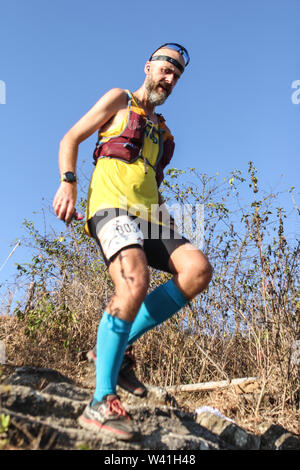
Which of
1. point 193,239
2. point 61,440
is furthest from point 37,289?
point 61,440

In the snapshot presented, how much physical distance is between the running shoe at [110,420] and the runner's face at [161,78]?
1.85 m

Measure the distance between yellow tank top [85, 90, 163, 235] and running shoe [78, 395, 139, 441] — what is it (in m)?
1.01

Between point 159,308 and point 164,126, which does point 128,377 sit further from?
point 164,126

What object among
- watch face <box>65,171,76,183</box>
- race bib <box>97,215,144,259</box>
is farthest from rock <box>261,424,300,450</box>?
watch face <box>65,171,76,183</box>

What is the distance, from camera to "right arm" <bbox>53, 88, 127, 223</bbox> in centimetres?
248

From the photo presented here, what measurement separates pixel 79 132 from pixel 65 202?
0.48 metres

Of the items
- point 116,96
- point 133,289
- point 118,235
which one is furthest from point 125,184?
point 133,289

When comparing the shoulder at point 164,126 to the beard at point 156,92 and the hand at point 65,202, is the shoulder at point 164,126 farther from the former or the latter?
the hand at point 65,202

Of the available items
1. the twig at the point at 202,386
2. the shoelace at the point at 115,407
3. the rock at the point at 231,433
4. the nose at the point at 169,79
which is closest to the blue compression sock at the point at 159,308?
the shoelace at the point at 115,407

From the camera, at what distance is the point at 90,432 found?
1.93 meters

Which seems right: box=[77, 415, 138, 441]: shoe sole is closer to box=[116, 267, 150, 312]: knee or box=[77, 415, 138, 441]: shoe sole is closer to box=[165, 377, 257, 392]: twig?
box=[116, 267, 150, 312]: knee

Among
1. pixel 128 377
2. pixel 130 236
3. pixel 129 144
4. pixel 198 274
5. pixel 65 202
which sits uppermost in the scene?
pixel 129 144

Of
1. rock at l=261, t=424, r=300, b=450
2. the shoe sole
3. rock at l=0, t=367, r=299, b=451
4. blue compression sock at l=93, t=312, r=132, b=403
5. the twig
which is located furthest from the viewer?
the twig

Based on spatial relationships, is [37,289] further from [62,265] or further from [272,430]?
[272,430]
